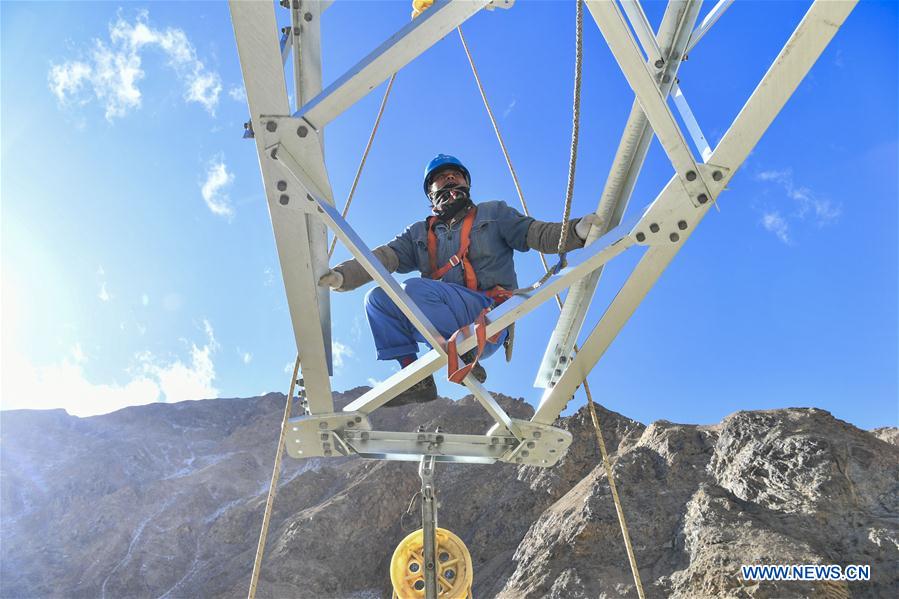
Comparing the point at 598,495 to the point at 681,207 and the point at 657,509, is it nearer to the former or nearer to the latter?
the point at 657,509

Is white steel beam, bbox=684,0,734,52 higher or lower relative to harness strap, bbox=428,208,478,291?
higher

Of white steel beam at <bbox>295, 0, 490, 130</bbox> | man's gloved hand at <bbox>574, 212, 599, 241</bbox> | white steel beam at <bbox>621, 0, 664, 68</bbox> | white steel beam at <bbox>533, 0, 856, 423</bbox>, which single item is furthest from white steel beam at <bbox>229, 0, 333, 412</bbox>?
white steel beam at <bbox>621, 0, 664, 68</bbox>

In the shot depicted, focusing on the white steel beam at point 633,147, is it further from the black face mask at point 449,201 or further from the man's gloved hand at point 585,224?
the black face mask at point 449,201

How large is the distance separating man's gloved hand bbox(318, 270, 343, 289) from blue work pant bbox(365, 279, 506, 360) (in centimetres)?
43

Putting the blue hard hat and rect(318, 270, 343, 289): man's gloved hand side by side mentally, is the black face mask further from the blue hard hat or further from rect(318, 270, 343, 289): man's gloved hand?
rect(318, 270, 343, 289): man's gloved hand

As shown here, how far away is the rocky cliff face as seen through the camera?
12148 mm

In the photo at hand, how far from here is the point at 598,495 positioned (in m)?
16.2

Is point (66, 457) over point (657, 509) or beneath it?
over

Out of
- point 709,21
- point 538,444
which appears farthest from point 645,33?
point 538,444

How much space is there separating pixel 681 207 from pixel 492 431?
1911 millimetres

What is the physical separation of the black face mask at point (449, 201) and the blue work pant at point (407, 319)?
2.34 feet

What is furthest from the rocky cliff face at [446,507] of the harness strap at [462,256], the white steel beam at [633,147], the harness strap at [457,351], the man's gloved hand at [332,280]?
the man's gloved hand at [332,280]

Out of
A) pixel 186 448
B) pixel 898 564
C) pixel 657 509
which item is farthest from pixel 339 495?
pixel 898 564

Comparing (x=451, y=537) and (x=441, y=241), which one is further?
(x=441, y=241)
